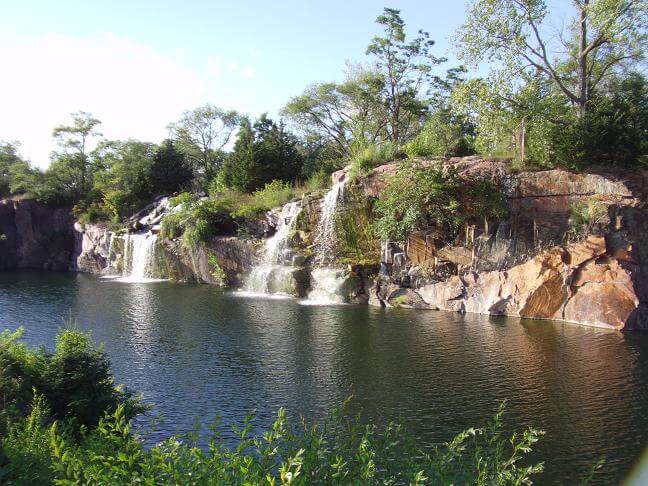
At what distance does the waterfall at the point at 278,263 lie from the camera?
869 inches

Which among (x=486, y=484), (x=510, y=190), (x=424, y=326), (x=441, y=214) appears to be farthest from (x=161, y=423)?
(x=510, y=190)

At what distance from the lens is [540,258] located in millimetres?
17141

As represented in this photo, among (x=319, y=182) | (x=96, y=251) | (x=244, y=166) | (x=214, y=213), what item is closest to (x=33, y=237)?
(x=96, y=251)

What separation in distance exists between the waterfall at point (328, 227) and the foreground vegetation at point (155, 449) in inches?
494

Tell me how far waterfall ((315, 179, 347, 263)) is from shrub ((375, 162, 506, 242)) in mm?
2462

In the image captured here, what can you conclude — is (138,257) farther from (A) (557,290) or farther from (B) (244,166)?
(A) (557,290)

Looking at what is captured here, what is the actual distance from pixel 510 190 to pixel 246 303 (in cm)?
1010

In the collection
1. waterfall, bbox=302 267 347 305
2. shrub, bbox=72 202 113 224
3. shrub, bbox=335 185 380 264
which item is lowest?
waterfall, bbox=302 267 347 305

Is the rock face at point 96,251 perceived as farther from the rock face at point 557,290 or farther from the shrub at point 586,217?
the shrub at point 586,217

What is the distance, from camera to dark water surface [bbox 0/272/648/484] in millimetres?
8922

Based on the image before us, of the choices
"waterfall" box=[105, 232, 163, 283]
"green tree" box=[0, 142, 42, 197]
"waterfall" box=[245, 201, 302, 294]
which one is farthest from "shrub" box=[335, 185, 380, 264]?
"green tree" box=[0, 142, 42, 197]

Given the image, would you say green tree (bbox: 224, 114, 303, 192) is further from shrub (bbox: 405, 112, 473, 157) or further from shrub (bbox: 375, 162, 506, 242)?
shrub (bbox: 375, 162, 506, 242)

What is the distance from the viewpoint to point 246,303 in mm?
19875

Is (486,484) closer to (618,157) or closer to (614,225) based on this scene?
(614,225)
